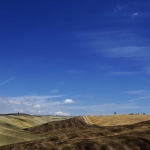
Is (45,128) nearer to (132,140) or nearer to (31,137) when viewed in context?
(31,137)

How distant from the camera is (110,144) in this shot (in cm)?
4616

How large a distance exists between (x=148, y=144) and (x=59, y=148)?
1461 cm

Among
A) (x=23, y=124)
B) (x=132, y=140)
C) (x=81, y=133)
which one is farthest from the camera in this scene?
(x=23, y=124)

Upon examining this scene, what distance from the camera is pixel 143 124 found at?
69.0m

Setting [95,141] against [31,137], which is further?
[31,137]

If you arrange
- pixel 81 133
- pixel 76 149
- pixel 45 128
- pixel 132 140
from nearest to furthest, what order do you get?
pixel 76 149
pixel 132 140
pixel 81 133
pixel 45 128

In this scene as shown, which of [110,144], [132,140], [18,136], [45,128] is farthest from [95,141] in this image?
[45,128]

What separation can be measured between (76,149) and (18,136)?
23657 mm

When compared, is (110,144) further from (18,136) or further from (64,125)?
(64,125)

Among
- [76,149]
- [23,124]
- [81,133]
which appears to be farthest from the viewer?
[23,124]

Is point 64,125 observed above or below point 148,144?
above

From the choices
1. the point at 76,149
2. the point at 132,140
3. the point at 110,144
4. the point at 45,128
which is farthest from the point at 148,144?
the point at 45,128

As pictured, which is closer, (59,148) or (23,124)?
(59,148)

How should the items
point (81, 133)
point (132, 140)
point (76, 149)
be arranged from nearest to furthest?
point (76, 149)
point (132, 140)
point (81, 133)
